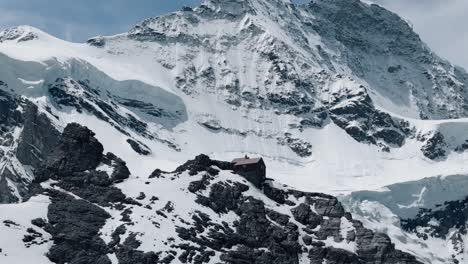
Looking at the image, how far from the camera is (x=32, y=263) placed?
199375 millimetres

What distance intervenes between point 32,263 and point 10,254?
13.8ft

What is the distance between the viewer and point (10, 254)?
19850cm
